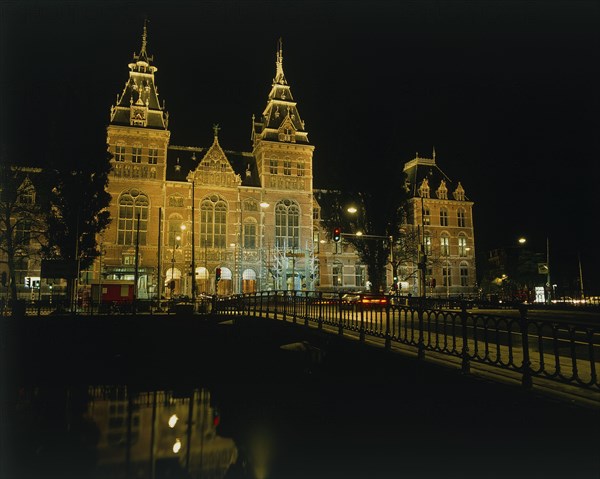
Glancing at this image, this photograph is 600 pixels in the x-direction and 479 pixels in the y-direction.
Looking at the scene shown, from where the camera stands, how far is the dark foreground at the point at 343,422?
21.8 ft

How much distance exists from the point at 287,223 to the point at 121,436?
156 feet

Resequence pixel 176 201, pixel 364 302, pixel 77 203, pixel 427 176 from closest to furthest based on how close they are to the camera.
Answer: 1. pixel 364 302
2. pixel 77 203
3. pixel 176 201
4. pixel 427 176

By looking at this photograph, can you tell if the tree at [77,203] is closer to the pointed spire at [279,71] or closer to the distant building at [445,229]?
the pointed spire at [279,71]

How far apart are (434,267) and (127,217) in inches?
1625

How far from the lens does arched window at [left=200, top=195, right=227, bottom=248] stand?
53.6 m

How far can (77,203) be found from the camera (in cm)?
3703

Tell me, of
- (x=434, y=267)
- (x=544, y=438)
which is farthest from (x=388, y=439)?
(x=434, y=267)

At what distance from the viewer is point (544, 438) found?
6742mm

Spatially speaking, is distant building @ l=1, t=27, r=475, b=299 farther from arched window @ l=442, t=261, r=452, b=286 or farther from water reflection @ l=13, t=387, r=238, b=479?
water reflection @ l=13, t=387, r=238, b=479

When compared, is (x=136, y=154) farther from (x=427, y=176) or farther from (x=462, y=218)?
(x=462, y=218)

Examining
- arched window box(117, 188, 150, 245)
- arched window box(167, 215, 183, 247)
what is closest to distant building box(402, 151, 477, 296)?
arched window box(167, 215, 183, 247)

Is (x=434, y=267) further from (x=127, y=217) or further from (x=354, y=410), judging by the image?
(x=354, y=410)

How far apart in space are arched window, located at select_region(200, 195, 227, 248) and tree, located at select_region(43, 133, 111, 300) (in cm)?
1528

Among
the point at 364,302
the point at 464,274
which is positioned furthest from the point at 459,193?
the point at 364,302
